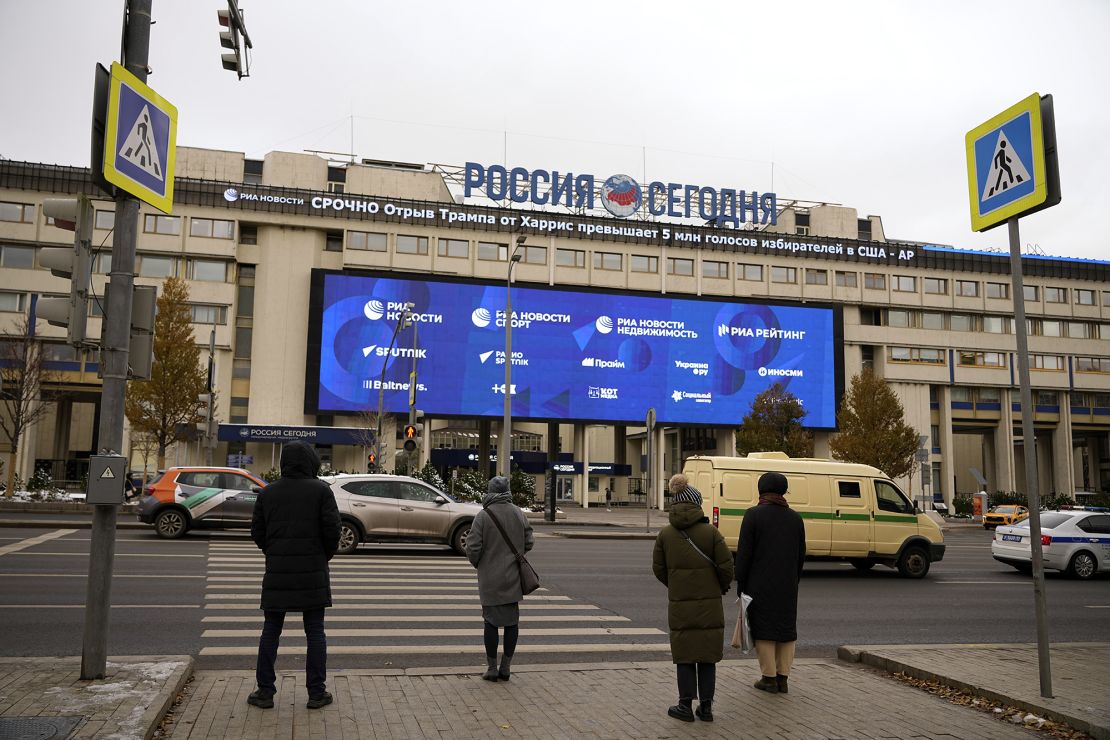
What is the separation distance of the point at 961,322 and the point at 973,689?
68.6 meters

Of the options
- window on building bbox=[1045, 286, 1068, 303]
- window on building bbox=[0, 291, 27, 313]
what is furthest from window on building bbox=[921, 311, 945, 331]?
window on building bbox=[0, 291, 27, 313]

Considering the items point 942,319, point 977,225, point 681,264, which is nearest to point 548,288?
point 681,264

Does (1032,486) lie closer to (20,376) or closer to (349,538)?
(349,538)

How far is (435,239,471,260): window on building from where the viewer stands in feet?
197

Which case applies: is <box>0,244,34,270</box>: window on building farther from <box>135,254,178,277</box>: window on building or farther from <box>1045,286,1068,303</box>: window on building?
<box>1045,286,1068,303</box>: window on building

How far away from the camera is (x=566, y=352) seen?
2309 inches

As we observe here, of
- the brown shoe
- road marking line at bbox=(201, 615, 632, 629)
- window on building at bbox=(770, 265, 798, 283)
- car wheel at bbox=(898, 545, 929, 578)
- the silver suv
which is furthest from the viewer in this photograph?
window on building at bbox=(770, 265, 798, 283)

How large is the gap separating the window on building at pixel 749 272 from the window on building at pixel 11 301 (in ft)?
154

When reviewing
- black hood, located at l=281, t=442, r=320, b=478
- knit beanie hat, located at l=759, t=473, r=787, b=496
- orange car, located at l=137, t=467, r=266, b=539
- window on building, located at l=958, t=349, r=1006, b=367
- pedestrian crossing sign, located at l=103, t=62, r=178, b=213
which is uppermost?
window on building, located at l=958, t=349, r=1006, b=367

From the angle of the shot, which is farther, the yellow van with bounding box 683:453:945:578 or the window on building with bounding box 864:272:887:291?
the window on building with bounding box 864:272:887:291

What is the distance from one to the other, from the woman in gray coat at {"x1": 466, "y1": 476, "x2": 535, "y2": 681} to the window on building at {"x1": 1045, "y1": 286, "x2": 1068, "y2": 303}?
75303 millimetres

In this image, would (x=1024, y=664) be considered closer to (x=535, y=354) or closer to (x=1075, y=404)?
(x=535, y=354)

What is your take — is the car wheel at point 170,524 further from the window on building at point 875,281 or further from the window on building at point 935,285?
the window on building at point 935,285

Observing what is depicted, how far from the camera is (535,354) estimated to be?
58.0 m
